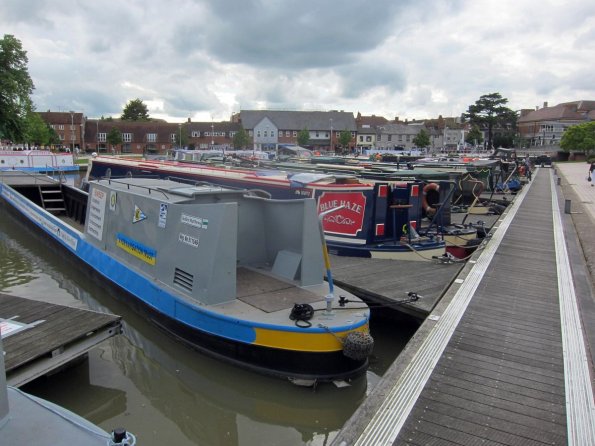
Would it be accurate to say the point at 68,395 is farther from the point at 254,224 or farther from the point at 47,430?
the point at 254,224

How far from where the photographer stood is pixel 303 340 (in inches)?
221

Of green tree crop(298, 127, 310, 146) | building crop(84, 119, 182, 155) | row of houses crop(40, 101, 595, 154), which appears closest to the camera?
building crop(84, 119, 182, 155)

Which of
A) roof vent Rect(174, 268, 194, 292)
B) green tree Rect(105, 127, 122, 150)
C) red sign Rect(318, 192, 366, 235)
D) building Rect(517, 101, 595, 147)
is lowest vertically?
roof vent Rect(174, 268, 194, 292)

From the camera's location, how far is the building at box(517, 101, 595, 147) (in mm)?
102375

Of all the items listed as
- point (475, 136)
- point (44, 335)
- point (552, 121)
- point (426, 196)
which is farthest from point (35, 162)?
point (552, 121)

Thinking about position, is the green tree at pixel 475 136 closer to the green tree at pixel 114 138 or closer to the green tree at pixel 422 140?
the green tree at pixel 422 140

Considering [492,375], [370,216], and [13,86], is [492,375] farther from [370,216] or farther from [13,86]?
[13,86]

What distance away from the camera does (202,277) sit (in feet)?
20.7

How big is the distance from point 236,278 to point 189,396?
1805mm

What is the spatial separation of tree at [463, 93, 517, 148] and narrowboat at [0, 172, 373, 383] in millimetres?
84722

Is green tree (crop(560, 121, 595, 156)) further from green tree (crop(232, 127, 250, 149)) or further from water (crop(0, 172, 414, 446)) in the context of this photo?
water (crop(0, 172, 414, 446))

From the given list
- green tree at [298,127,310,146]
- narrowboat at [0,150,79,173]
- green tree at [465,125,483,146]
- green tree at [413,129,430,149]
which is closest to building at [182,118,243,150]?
green tree at [298,127,310,146]

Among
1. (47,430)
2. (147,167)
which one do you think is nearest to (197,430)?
(47,430)

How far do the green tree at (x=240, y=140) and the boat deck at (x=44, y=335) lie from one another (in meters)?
68.4
